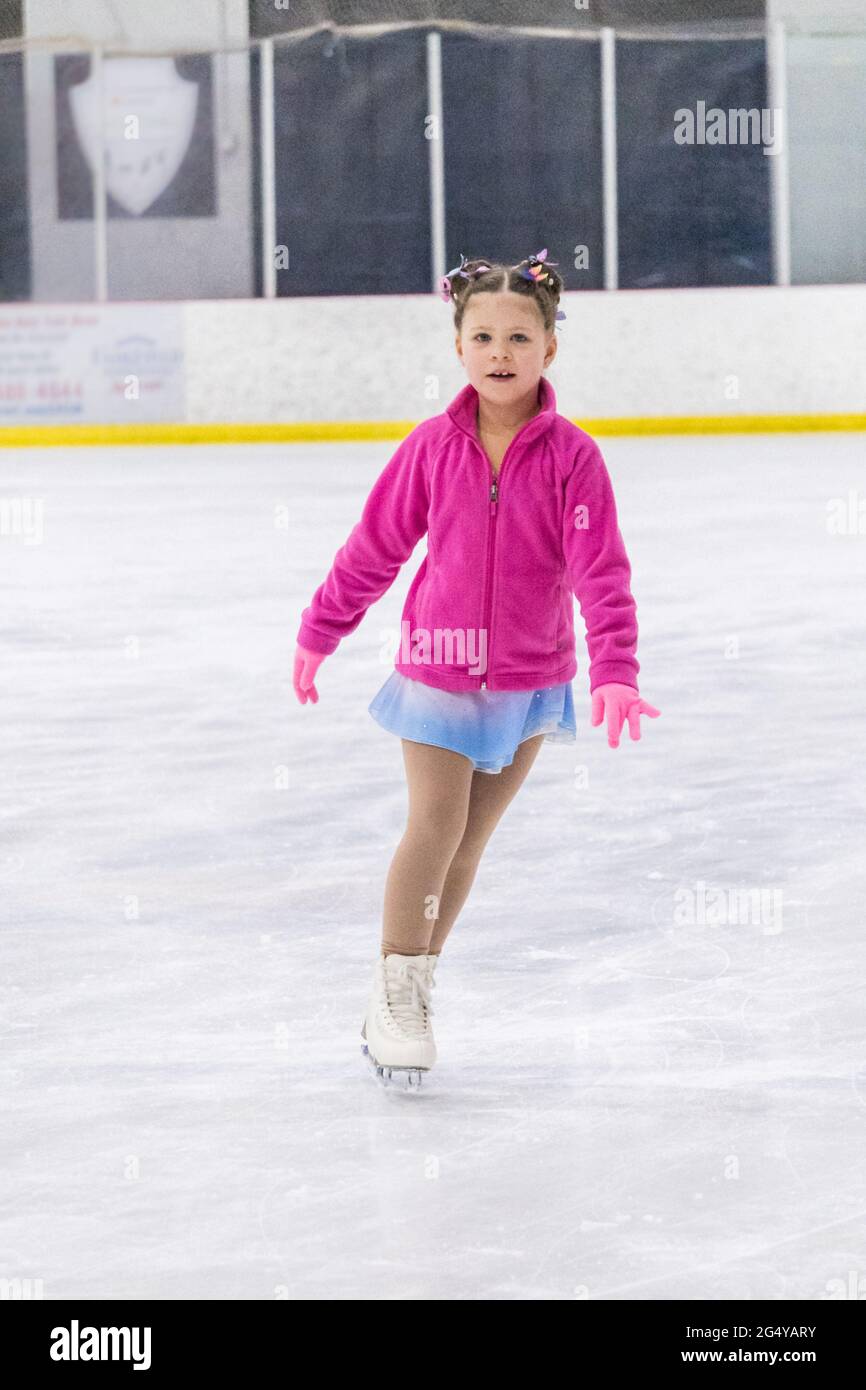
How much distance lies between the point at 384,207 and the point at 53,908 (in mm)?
9451

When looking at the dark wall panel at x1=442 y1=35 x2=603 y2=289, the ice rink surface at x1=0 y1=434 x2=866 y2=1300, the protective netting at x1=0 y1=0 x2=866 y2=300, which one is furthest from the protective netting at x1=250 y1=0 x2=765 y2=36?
the ice rink surface at x1=0 y1=434 x2=866 y2=1300

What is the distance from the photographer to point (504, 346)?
2006mm

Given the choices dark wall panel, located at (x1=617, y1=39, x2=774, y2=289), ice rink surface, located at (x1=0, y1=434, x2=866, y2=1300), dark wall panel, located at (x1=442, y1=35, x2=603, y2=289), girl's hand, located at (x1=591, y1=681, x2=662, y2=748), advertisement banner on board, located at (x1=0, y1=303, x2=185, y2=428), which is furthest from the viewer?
dark wall panel, located at (x1=442, y1=35, x2=603, y2=289)

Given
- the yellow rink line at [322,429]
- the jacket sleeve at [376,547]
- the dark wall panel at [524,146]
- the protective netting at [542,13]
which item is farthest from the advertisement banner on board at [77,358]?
the jacket sleeve at [376,547]

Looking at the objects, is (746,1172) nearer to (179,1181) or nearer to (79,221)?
(179,1181)

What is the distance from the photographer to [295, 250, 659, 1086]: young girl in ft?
6.52

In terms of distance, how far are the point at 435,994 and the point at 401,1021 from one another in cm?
29

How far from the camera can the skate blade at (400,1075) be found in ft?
6.81

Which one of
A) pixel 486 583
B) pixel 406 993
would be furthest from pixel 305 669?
pixel 406 993

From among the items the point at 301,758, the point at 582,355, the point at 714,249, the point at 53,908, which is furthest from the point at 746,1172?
the point at 714,249

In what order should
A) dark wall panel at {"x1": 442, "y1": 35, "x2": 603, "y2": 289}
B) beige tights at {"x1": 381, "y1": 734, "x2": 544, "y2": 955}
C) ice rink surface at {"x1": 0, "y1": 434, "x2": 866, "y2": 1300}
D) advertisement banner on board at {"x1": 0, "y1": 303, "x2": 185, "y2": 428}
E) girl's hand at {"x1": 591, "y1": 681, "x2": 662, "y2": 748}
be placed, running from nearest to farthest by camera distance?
ice rink surface at {"x1": 0, "y1": 434, "x2": 866, "y2": 1300} → girl's hand at {"x1": 591, "y1": 681, "x2": 662, "y2": 748} → beige tights at {"x1": 381, "y1": 734, "x2": 544, "y2": 955} → advertisement banner on board at {"x1": 0, "y1": 303, "x2": 185, "y2": 428} → dark wall panel at {"x1": 442, "y1": 35, "x2": 603, "y2": 289}

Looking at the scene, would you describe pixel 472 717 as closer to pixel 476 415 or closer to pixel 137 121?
pixel 476 415

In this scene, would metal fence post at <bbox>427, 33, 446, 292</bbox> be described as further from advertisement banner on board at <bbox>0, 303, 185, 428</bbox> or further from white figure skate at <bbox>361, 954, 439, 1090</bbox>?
white figure skate at <bbox>361, 954, 439, 1090</bbox>

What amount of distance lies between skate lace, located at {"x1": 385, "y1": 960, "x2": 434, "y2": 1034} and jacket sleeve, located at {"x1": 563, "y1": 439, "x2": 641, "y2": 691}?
0.39 m
